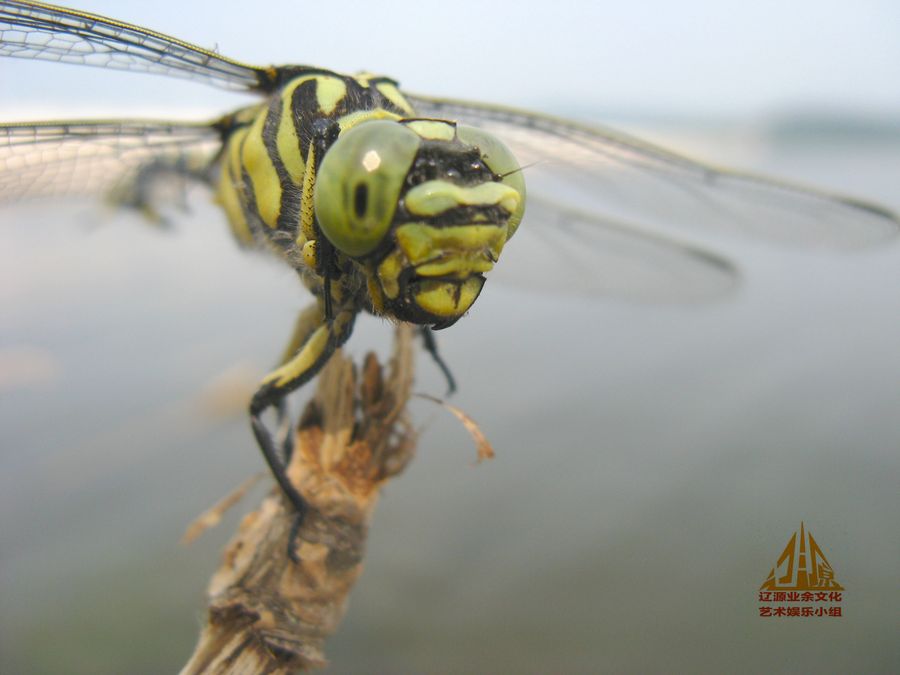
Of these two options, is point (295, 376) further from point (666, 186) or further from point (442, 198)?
point (666, 186)

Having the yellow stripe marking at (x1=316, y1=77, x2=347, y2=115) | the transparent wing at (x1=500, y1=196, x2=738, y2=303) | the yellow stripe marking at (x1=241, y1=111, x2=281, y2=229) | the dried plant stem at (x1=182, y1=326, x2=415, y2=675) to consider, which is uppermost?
the transparent wing at (x1=500, y1=196, x2=738, y2=303)

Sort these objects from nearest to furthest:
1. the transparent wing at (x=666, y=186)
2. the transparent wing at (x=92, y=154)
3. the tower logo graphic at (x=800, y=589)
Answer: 1. the tower logo graphic at (x=800, y=589)
2. the transparent wing at (x=92, y=154)
3. the transparent wing at (x=666, y=186)

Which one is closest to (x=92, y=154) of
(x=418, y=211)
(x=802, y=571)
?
(x=418, y=211)

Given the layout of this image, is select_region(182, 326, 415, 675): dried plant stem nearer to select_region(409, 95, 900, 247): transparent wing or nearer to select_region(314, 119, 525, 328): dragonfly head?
select_region(314, 119, 525, 328): dragonfly head

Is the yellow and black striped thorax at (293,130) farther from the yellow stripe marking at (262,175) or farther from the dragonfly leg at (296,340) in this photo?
the dragonfly leg at (296,340)

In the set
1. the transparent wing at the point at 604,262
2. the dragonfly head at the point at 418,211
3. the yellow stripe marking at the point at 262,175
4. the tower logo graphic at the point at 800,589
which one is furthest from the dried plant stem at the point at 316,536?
the transparent wing at the point at 604,262

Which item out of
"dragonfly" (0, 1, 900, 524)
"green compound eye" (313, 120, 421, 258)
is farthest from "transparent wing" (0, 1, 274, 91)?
"green compound eye" (313, 120, 421, 258)
